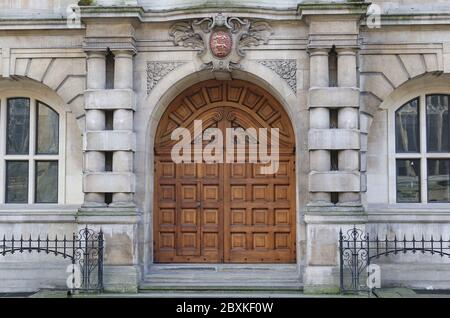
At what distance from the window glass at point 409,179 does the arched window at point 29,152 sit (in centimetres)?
700

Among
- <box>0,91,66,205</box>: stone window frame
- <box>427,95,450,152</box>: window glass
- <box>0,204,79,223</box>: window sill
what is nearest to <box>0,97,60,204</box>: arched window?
<box>0,91,66,205</box>: stone window frame

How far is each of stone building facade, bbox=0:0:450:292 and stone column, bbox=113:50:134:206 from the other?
3 centimetres

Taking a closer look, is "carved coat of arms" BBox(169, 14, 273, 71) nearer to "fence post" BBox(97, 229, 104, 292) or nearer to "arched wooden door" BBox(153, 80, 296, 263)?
"arched wooden door" BBox(153, 80, 296, 263)

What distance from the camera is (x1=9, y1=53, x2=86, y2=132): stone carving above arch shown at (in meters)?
12.4

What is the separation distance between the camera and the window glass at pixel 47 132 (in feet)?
42.9

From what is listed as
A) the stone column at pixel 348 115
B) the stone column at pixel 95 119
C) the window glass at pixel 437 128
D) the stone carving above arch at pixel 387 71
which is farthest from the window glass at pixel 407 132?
the stone column at pixel 95 119

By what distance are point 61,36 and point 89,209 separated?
356 cm

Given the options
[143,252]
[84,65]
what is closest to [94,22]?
[84,65]

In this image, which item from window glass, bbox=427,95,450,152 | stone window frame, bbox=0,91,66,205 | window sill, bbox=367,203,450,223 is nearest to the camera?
window sill, bbox=367,203,450,223

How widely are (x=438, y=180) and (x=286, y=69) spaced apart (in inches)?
152

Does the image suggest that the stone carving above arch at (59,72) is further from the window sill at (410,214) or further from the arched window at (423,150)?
the arched window at (423,150)

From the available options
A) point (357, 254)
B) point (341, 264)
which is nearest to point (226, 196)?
point (341, 264)

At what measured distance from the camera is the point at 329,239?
1135cm

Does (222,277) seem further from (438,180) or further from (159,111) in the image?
(438,180)
